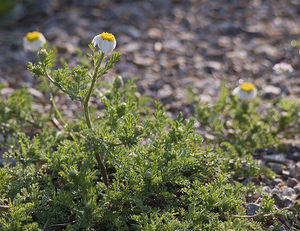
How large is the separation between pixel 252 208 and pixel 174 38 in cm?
280

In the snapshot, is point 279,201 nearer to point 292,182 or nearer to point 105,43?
point 292,182

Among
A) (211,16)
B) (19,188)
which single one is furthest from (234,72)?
(19,188)

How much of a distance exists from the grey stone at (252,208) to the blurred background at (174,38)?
143 cm

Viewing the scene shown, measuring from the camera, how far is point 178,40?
15.9ft

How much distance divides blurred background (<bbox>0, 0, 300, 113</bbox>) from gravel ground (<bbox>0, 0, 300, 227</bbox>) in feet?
0.03

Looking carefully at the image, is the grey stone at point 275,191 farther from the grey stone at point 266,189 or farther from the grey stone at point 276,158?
the grey stone at point 276,158

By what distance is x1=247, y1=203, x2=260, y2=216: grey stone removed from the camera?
254 centimetres

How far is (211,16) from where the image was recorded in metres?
5.31

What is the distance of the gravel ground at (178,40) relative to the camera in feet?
13.6

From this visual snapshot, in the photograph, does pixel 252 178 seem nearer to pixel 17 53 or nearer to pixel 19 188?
pixel 19 188

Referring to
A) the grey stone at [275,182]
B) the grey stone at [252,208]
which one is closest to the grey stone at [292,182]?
the grey stone at [275,182]

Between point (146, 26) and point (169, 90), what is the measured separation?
135 cm

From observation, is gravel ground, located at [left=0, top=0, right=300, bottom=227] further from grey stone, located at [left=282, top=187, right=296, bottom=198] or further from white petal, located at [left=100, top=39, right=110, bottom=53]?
white petal, located at [left=100, top=39, right=110, bottom=53]

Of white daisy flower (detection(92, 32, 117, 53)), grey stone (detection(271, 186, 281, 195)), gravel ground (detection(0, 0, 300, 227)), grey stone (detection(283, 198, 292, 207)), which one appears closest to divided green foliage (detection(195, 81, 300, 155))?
gravel ground (detection(0, 0, 300, 227))
